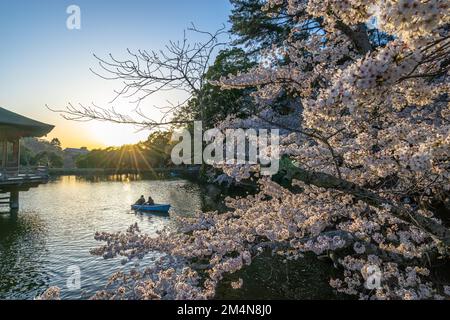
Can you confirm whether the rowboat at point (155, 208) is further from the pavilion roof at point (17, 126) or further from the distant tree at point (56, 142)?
the distant tree at point (56, 142)

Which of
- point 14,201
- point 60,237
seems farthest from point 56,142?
point 60,237

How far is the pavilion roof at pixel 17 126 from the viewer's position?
2197 centimetres

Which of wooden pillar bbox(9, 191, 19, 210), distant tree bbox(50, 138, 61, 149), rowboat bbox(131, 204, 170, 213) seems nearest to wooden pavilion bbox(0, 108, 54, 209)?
wooden pillar bbox(9, 191, 19, 210)

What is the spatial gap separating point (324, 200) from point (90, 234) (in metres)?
14.5

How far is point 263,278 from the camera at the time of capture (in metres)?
10.2

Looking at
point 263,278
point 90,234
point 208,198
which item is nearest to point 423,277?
point 263,278

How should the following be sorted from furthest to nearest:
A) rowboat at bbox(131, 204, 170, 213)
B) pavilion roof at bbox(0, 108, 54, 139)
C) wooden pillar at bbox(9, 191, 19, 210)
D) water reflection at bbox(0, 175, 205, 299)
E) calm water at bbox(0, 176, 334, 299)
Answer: wooden pillar at bbox(9, 191, 19, 210)
rowboat at bbox(131, 204, 170, 213)
pavilion roof at bbox(0, 108, 54, 139)
water reflection at bbox(0, 175, 205, 299)
calm water at bbox(0, 176, 334, 299)

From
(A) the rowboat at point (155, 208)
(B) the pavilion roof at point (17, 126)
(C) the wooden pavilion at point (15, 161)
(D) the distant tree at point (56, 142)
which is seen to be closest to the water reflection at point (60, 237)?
(A) the rowboat at point (155, 208)

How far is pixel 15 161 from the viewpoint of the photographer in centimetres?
2275

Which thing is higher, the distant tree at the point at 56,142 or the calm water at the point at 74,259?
the distant tree at the point at 56,142

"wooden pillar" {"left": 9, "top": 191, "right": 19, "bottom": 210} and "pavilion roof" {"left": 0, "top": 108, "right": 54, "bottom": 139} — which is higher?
"pavilion roof" {"left": 0, "top": 108, "right": 54, "bottom": 139}

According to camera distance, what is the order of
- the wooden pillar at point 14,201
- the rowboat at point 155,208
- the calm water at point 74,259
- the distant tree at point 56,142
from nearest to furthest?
the calm water at point 74,259
the rowboat at point 155,208
the wooden pillar at point 14,201
the distant tree at point 56,142

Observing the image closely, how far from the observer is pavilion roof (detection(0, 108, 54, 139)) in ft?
72.1

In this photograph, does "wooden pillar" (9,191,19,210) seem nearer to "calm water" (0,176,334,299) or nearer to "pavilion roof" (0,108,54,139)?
"calm water" (0,176,334,299)
